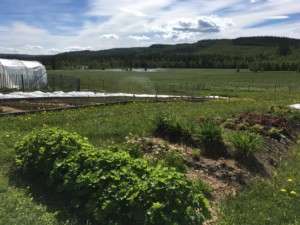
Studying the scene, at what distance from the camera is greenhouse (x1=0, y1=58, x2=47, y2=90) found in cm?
2659

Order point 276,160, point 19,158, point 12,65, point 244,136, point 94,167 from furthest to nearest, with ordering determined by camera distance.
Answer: point 12,65 < point 276,160 < point 244,136 < point 19,158 < point 94,167

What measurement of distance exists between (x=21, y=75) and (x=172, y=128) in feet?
70.6

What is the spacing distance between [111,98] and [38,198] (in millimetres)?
15796

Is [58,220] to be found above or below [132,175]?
below

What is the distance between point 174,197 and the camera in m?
4.03

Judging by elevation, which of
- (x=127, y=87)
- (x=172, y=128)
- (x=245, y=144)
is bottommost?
(x=127, y=87)

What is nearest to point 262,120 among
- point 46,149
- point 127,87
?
point 46,149

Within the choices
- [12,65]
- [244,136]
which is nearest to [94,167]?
[244,136]

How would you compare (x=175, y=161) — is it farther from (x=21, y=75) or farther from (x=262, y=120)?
(x=21, y=75)

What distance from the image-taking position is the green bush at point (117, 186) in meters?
3.97

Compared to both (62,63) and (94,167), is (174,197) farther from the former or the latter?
(62,63)

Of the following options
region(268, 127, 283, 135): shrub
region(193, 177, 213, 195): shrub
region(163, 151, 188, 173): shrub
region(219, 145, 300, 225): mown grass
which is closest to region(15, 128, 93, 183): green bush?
region(163, 151, 188, 173): shrub

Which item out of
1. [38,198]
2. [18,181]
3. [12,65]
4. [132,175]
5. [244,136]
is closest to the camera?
[132,175]

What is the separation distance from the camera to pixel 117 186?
4281mm
